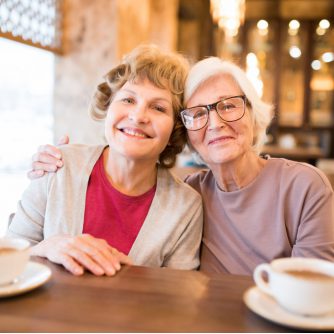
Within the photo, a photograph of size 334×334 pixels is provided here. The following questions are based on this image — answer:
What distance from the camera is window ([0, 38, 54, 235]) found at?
4.67m

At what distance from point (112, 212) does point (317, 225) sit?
66 centimetres

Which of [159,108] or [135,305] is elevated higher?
[159,108]

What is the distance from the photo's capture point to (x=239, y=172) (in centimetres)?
160

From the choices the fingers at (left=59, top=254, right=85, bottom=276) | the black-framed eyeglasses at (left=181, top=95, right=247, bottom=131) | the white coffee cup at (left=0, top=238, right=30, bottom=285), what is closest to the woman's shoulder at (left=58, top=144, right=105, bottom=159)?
Answer: the black-framed eyeglasses at (left=181, top=95, right=247, bottom=131)

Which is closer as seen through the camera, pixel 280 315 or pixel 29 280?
pixel 280 315

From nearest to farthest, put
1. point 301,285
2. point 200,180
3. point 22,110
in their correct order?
1. point 301,285
2. point 200,180
3. point 22,110

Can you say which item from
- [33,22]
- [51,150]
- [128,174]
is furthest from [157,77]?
[33,22]

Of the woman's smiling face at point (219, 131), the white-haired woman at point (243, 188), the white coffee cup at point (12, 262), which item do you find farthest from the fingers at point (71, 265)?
the woman's smiling face at point (219, 131)

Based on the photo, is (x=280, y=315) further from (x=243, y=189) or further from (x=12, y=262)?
(x=243, y=189)

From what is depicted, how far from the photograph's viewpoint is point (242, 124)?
5.24ft

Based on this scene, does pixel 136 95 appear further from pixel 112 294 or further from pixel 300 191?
pixel 112 294

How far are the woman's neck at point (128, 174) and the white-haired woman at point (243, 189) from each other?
0.67ft

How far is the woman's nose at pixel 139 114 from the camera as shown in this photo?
153 centimetres

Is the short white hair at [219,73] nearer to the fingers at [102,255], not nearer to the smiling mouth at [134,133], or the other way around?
the smiling mouth at [134,133]
